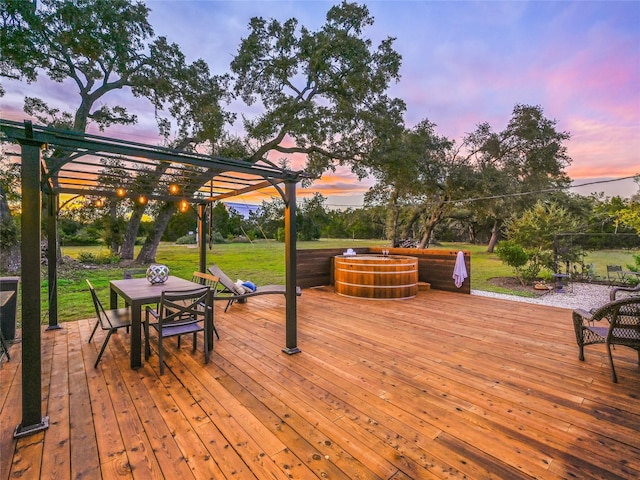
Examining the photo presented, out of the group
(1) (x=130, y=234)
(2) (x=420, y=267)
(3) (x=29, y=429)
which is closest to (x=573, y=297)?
(2) (x=420, y=267)

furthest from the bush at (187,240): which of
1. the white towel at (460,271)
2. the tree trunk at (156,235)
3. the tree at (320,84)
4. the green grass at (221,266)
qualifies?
the white towel at (460,271)

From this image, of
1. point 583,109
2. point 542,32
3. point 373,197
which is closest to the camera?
point 542,32

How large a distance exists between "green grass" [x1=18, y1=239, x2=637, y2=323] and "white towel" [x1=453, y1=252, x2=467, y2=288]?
1.36m

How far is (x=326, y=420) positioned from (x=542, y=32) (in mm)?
9017

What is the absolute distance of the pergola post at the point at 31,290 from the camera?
2.04 m

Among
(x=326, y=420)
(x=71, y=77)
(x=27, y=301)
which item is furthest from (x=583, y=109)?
(x=71, y=77)

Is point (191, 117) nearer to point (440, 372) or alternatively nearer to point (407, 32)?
point (407, 32)

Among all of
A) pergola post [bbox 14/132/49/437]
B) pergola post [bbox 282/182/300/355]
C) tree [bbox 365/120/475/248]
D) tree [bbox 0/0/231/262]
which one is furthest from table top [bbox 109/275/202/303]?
tree [bbox 365/120/475/248]

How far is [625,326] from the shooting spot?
9.32 ft

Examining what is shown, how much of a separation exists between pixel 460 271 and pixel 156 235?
1062cm

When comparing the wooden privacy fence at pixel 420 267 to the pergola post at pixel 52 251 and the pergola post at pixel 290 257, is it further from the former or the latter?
the pergola post at pixel 52 251

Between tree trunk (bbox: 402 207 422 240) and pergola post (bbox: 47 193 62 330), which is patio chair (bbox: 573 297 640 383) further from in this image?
tree trunk (bbox: 402 207 422 240)

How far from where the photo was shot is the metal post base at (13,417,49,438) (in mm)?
1995

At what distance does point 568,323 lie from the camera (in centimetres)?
458
